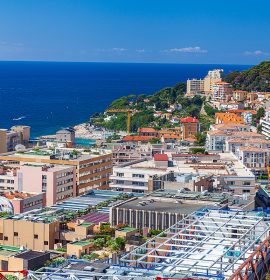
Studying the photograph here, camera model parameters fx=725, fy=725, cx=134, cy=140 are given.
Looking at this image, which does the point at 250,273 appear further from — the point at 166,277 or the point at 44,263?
the point at 44,263

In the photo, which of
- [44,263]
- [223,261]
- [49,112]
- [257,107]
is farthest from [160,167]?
[49,112]

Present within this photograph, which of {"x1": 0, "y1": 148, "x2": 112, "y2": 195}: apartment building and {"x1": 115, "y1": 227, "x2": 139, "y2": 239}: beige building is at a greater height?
{"x1": 0, "y1": 148, "x2": 112, "y2": 195}: apartment building

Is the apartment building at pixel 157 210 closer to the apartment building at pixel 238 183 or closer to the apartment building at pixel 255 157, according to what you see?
the apartment building at pixel 238 183

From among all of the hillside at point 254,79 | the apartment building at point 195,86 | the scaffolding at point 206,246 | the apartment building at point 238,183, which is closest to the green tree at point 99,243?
the scaffolding at point 206,246

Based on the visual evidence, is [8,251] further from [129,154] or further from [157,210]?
[129,154]

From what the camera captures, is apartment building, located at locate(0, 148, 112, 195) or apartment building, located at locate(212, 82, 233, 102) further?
apartment building, located at locate(212, 82, 233, 102)

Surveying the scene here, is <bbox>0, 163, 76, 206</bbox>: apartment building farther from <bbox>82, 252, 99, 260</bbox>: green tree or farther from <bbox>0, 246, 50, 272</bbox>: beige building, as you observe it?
<bbox>0, 246, 50, 272</bbox>: beige building

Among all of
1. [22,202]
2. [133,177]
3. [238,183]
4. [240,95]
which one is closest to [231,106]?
[240,95]

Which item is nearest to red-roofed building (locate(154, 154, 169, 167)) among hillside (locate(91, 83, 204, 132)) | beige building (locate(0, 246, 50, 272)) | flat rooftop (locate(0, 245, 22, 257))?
flat rooftop (locate(0, 245, 22, 257))
